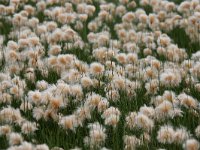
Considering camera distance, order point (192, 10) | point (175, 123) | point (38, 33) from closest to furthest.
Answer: point (175, 123) → point (38, 33) → point (192, 10)

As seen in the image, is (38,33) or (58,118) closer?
(58,118)

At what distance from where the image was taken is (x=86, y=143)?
11.8 ft

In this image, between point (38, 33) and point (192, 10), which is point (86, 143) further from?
point (192, 10)

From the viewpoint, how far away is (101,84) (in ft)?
14.8

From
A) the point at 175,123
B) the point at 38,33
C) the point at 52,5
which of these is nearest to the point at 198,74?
the point at 175,123

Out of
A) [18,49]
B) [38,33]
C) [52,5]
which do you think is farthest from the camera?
[52,5]

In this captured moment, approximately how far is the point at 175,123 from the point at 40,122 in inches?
39.8

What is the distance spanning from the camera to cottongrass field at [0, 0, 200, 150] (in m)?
3.64

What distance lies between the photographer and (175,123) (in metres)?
3.86

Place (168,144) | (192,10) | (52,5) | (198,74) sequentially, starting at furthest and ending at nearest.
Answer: (52,5)
(192,10)
(198,74)
(168,144)

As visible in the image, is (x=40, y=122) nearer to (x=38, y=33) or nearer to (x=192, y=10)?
(x=38, y=33)

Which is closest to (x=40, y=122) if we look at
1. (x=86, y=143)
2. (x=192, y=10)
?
(x=86, y=143)

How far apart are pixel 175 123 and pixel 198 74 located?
0.94m

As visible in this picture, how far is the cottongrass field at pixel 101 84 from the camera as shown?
11.9ft
